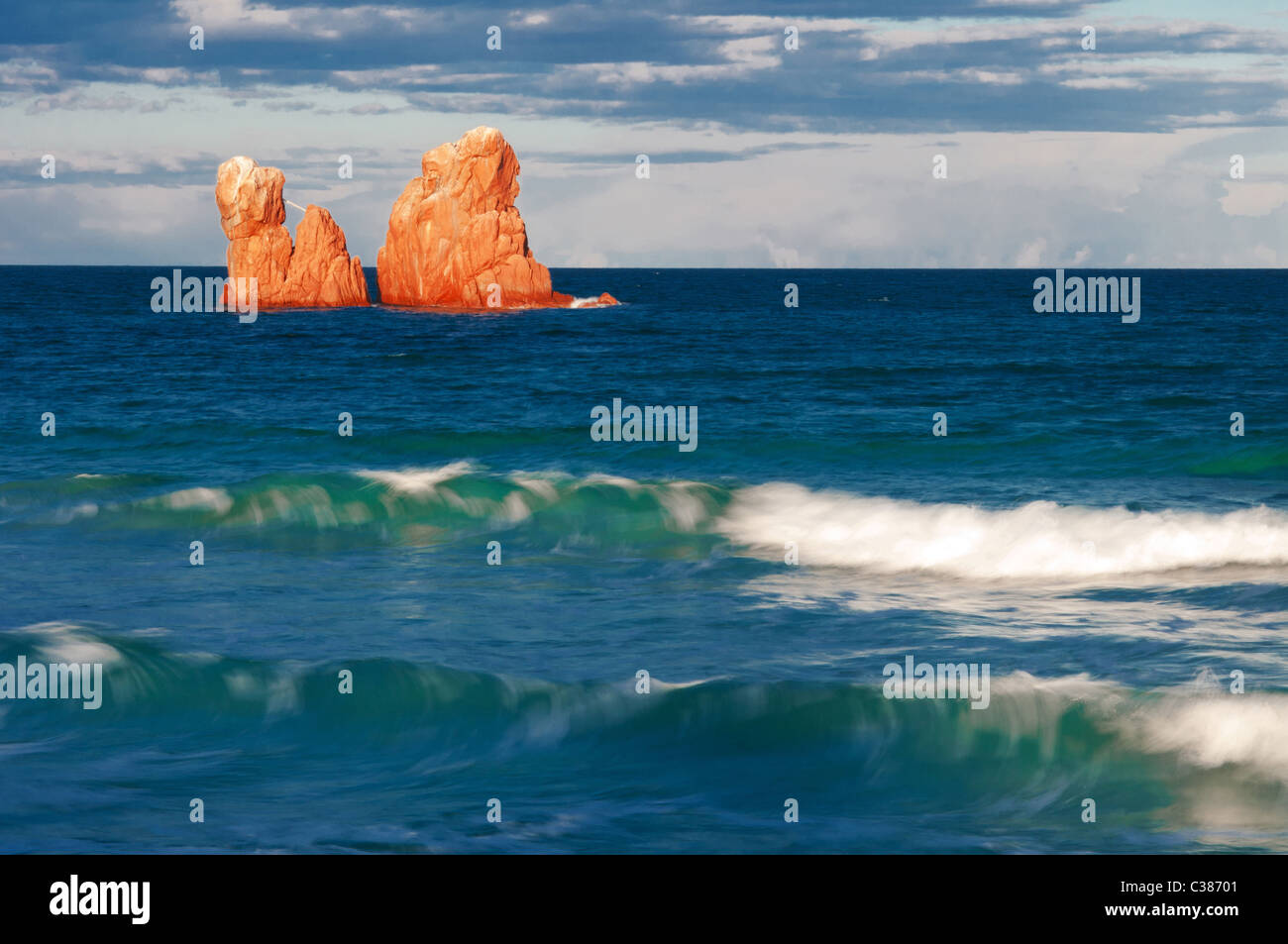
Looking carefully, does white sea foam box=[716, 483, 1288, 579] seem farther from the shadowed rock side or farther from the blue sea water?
the shadowed rock side

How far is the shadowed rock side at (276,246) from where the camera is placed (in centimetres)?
9500

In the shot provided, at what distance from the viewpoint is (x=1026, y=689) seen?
1294cm

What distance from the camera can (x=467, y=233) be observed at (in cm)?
9269

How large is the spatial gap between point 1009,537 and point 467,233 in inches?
3016

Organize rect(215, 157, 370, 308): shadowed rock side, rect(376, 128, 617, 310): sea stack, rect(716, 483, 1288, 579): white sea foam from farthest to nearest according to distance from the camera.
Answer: rect(215, 157, 370, 308): shadowed rock side < rect(376, 128, 617, 310): sea stack < rect(716, 483, 1288, 579): white sea foam

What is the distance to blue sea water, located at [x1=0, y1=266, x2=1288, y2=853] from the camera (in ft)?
34.9

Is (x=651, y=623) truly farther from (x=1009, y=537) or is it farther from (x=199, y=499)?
(x=199, y=499)

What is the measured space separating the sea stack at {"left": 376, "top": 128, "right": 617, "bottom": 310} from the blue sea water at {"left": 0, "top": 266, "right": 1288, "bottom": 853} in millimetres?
55358

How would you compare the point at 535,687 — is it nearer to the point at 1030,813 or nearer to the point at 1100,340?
the point at 1030,813

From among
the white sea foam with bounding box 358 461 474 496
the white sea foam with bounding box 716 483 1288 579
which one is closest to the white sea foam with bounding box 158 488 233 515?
the white sea foam with bounding box 358 461 474 496

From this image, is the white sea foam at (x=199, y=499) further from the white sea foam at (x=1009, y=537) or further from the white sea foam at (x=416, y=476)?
the white sea foam at (x=1009, y=537)

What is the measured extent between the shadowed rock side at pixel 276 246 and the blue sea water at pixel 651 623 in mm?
61250

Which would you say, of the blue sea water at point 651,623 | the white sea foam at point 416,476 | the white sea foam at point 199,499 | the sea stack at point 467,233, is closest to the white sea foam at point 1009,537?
the blue sea water at point 651,623

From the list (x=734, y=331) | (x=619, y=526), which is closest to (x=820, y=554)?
(x=619, y=526)
